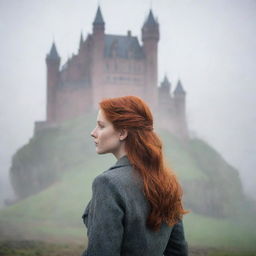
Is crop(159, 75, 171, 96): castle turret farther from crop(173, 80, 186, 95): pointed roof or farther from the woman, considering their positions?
the woman

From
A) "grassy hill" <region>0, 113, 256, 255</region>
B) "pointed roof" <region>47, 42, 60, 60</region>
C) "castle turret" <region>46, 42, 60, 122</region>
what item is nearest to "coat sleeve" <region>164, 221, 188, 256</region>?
"grassy hill" <region>0, 113, 256, 255</region>

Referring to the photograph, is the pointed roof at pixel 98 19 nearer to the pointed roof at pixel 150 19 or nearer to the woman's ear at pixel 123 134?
the pointed roof at pixel 150 19

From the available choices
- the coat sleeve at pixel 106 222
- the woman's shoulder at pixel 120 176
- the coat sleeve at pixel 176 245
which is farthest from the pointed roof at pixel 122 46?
the coat sleeve at pixel 106 222

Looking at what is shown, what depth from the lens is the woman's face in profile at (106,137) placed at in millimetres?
1650

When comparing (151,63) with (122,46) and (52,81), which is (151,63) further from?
(52,81)

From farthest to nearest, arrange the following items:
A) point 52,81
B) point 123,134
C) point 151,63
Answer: point 151,63
point 52,81
point 123,134

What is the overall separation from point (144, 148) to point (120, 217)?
30cm

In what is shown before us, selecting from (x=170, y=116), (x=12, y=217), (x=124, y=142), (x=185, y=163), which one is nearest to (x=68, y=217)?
(x=12, y=217)

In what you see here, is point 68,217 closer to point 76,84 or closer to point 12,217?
point 12,217

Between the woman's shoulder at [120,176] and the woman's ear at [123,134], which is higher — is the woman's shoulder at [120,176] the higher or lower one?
the lower one

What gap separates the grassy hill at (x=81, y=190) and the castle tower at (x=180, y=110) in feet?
1.81

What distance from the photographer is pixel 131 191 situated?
1525mm

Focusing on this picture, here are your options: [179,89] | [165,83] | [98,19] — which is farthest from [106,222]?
[165,83]

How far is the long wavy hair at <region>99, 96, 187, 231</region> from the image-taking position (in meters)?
1.58
